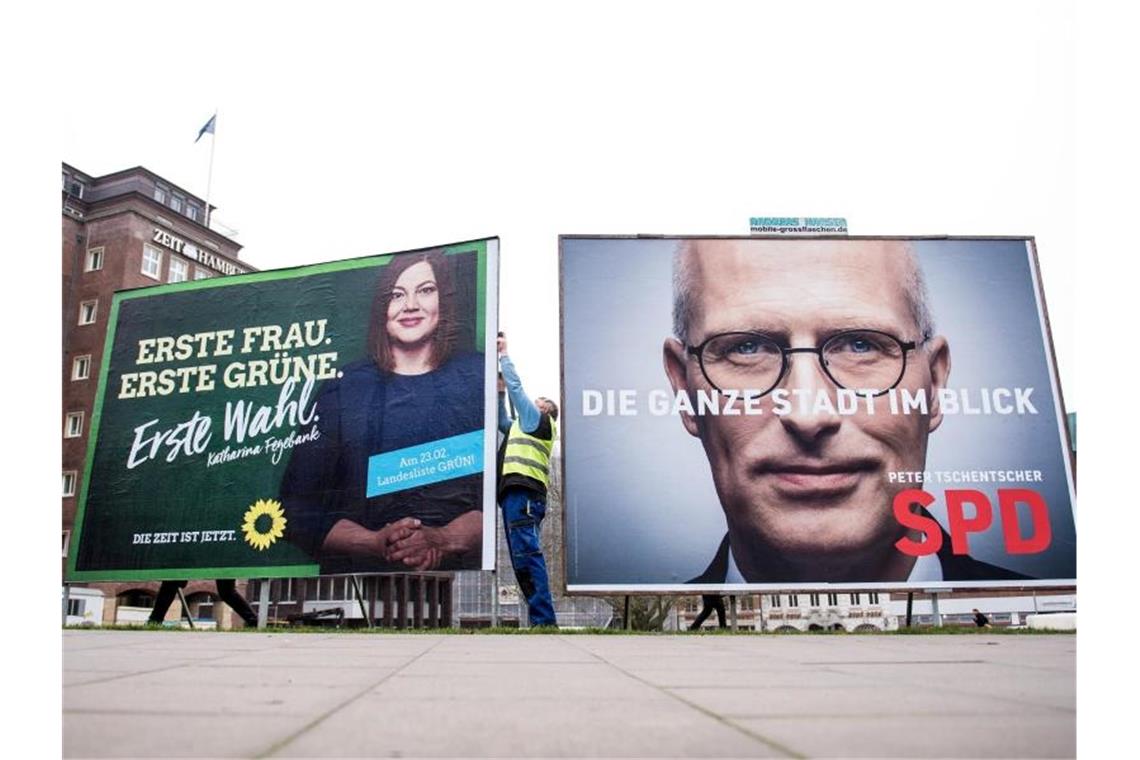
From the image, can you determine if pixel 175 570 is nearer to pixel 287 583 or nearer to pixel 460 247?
pixel 460 247

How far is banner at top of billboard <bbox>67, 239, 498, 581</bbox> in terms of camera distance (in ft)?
36.7

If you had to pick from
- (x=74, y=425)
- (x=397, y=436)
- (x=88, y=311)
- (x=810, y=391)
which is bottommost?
(x=397, y=436)

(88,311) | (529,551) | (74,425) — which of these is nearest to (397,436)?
Result: (529,551)

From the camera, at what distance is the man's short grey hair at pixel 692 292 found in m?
11.9

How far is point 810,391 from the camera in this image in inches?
452

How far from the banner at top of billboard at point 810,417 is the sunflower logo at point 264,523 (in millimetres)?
4045

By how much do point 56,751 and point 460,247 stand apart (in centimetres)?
1067

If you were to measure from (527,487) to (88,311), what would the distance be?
31231mm

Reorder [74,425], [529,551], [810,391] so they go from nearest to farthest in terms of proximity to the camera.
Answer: [529,551]
[810,391]
[74,425]

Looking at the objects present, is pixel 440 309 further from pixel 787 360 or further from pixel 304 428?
pixel 787 360

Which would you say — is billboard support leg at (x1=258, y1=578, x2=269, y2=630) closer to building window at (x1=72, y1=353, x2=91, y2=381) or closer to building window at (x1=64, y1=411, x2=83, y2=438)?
building window at (x1=64, y1=411, x2=83, y2=438)

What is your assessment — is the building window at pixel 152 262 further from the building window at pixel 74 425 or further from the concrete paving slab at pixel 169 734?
the concrete paving slab at pixel 169 734

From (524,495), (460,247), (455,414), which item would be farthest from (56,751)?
(460,247)

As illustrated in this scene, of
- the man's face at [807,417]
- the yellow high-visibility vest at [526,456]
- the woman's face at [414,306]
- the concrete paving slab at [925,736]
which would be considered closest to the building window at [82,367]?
the woman's face at [414,306]
